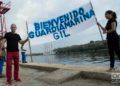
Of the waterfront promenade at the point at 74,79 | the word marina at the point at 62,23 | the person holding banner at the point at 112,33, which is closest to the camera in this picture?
the waterfront promenade at the point at 74,79

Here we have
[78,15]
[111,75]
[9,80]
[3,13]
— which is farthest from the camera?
[3,13]

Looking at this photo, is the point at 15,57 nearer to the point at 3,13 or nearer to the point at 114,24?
the point at 114,24

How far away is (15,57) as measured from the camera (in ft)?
30.5

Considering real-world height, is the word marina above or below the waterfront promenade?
above

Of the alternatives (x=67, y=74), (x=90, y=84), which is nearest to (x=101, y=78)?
(x=90, y=84)

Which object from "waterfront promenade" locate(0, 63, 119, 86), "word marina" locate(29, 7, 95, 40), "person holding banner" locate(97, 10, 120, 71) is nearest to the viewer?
"waterfront promenade" locate(0, 63, 119, 86)

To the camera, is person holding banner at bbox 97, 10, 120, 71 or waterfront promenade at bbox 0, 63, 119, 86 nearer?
waterfront promenade at bbox 0, 63, 119, 86

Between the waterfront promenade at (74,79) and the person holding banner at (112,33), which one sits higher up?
the person holding banner at (112,33)

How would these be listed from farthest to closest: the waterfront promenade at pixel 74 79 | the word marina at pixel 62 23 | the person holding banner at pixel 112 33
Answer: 1. the word marina at pixel 62 23
2. the person holding banner at pixel 112 33
3. the waterfront promenade at pixel 74 79

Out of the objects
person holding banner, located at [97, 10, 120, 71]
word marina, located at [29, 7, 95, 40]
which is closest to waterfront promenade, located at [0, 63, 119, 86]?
person holding banner, located at [97, 10, 120, 71]

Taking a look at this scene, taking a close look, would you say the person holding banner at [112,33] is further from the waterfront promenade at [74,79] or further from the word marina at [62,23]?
the word marina at [62,23]

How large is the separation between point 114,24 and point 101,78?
1.51 m

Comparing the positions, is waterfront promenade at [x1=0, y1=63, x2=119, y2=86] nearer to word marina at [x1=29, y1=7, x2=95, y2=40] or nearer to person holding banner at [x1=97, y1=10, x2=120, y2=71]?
person holding banner at [x1=97, y1=10, x2=120, y2=71]

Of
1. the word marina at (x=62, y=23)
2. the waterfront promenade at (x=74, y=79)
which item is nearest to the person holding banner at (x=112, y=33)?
the waterfront promenade at (x=74, y=79)
